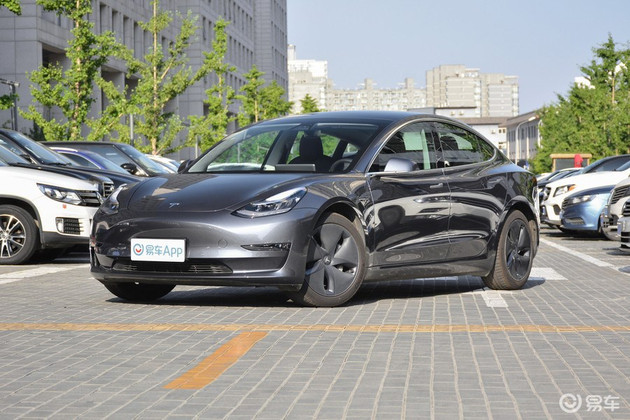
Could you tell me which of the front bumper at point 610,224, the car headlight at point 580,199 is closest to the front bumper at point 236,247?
the front bumper at point 610,224

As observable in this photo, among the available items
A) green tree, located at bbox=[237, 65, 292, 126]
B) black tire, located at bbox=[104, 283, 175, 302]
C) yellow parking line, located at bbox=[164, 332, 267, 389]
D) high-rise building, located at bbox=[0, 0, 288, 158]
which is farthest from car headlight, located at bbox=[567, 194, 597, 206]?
green tree, located at bbox=[237, 65, 292, 126]

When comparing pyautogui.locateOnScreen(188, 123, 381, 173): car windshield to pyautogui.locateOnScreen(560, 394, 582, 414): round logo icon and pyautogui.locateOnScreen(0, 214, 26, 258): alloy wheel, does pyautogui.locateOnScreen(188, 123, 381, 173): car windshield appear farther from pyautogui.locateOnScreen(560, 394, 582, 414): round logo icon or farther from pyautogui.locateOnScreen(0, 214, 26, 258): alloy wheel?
pyautogui.locateOnScreen(0, 214, 26, 258): alloy wheel

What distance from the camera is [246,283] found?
878 cm

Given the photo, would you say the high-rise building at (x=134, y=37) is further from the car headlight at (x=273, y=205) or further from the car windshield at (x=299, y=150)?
the car headlight at (x=273, y=205)

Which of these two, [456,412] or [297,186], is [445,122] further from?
[456,412]

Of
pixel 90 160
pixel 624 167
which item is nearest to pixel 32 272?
pixel 90 160

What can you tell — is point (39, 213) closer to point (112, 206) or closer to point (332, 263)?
point (112, 206)

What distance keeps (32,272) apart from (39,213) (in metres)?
1.36

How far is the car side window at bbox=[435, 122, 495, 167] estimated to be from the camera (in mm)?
10594

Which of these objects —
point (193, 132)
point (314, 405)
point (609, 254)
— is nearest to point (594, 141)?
point (193, 132)

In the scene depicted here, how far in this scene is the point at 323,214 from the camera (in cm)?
910

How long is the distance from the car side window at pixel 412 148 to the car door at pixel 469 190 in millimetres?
139

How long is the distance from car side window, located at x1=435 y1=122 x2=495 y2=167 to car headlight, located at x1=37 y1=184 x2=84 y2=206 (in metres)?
5.57

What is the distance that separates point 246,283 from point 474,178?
9.20 feet
